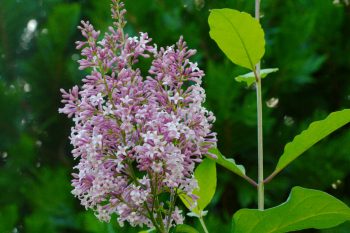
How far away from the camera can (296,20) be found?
175 cm

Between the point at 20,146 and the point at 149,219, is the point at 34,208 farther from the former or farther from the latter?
the point at 149,219

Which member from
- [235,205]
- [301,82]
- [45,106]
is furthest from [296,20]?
[45,106]

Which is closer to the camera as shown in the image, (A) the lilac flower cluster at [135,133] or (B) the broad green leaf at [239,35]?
(A) the lilac flower cluster at [135,133]

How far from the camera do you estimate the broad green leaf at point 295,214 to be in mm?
689

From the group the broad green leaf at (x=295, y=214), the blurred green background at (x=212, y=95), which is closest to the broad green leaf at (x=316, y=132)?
the broad green leaf at (x=295, y=214)

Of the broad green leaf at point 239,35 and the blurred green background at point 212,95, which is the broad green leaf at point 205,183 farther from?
the blurred green background at point 212,95

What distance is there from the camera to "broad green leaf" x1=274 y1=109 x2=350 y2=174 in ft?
2.46

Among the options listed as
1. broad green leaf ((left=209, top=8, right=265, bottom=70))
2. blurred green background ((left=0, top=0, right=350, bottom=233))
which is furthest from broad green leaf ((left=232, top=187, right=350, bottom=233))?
blurred green background ((left=0, top=0, right=350, bottom=233))

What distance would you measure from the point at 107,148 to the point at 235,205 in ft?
3.65

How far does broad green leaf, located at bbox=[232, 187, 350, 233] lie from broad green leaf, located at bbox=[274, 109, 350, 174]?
0.32 ft

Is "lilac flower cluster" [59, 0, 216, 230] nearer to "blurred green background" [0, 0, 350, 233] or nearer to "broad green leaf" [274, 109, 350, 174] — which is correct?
"broad green leaf" [274, 109, 350, 174]

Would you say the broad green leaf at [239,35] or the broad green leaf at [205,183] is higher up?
the broad green leaf at [239,35]

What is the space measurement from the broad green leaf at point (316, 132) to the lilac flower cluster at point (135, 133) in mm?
146

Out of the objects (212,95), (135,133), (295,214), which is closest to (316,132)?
(295,214)
